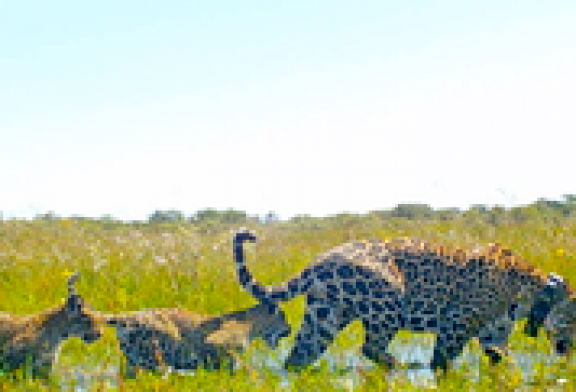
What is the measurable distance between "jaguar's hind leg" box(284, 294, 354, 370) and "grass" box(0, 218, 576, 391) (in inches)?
6.2

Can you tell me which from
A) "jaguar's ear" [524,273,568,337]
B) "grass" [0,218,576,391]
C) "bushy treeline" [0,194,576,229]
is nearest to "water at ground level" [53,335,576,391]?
"grass" [0,218,576,391]

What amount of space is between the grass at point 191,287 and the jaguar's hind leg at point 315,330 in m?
0.16

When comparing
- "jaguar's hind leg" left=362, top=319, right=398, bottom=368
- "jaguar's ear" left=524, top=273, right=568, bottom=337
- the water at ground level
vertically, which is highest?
"jaguar's ear" left=524, top=273, right=568, bottom=337

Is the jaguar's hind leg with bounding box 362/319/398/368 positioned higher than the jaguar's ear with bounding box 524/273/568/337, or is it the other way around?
the jaguar's ear with bounding box 524/273/568/337

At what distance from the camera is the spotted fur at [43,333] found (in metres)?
7.04

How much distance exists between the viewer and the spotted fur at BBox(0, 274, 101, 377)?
7.04 metres

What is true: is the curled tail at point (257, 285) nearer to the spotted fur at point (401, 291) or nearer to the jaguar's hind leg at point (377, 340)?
the spotted fur at point (401, 291)

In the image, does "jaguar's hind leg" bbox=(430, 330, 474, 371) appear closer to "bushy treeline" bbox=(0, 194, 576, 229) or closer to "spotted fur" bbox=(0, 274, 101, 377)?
"spotted fur" bbox=(0, 274, 101, 377)

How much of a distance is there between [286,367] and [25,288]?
559 cm

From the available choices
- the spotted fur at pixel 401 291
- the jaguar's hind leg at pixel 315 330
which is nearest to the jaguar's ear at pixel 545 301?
the spotted fur at pixel 401 291

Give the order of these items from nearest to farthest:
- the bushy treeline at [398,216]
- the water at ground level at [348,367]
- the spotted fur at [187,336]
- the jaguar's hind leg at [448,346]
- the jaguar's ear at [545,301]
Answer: the water at ground level at [348,367] < the spotted fur at [187,336] < the jaguar's hind leg at [448,346] < the jaguar's ear at [545,301] < the bushy treeline at [398,216]

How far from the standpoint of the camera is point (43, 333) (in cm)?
719

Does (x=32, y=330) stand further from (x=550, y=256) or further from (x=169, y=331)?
(x=550, y=256)

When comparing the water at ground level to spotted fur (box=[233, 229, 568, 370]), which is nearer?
the water at ground level
